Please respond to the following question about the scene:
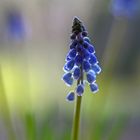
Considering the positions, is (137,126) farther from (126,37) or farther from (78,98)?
(78,98)

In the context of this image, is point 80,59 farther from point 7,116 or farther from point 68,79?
point 7,116

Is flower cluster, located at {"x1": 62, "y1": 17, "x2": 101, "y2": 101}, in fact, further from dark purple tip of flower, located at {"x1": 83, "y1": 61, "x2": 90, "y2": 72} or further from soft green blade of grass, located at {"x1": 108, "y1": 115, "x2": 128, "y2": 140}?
soft green blade of grass, located at {"x1": 108, "y1": 115, "x2": 128, "y2": 140}

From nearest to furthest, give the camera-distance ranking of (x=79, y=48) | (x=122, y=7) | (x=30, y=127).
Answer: (x=79, y=48) → (x=30, y=127) → (x=122, y=7)

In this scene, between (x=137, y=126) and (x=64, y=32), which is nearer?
(x=137, y=126)

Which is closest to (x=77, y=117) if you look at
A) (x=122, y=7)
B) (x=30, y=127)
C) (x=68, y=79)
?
(x=68, y=79)

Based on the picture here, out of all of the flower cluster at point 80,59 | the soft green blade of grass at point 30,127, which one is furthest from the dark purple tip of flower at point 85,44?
the soft green blade of grass at point 30,127

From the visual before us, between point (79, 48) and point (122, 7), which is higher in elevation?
point (122, 7)

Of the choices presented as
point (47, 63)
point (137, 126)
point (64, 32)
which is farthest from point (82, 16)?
point (137, 126)

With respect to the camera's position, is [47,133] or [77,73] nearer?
[77,73]

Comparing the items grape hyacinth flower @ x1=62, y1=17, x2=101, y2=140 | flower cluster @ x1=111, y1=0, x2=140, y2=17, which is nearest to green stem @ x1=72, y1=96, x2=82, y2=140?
grape hyacinth flower @ x1=62, y1=17, x2=101, y2=140
